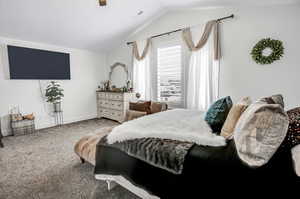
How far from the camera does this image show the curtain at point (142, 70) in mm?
4293

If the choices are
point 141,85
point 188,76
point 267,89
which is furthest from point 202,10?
point 141,85

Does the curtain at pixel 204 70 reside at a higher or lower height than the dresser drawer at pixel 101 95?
higher

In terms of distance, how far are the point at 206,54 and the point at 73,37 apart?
11.1 feet

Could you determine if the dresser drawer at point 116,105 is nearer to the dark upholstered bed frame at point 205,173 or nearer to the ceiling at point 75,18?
the ceiling at point 75,18

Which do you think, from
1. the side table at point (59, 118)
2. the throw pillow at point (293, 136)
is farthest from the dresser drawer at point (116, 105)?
the throw pillow at point (293, 136)

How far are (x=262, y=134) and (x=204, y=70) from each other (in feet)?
8.75

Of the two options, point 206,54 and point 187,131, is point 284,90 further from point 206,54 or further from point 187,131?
point 187,131

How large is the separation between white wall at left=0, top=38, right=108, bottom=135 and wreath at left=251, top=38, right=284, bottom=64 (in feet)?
14.7

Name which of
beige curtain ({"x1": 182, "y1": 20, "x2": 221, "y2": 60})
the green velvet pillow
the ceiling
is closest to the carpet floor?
the green velvet pillow

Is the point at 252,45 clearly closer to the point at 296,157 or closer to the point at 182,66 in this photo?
the point at 182,66

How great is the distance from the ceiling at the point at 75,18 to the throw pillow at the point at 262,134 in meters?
2.77

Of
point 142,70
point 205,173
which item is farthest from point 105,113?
point 205,173

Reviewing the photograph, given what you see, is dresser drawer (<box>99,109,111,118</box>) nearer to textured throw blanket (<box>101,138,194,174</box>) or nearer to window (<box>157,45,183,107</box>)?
window (<box>157,45,183,107</box>)

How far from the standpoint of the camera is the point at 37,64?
12.4ft
